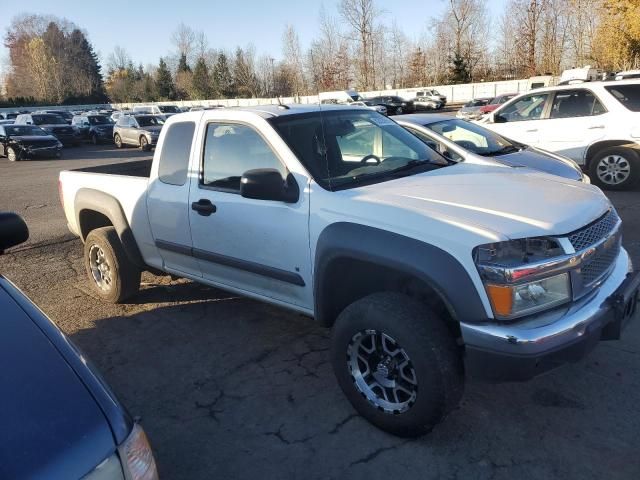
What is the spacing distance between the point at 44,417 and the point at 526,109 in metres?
10.0

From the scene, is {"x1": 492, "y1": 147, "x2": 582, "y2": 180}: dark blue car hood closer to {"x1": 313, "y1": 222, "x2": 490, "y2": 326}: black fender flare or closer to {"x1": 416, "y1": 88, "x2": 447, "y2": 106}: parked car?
{"x1": 313, "y1": 222, "x2": 490, "y2": 326}: black fender flare

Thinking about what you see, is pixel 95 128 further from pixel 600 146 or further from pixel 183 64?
pixel 183 64

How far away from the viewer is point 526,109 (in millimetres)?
9836

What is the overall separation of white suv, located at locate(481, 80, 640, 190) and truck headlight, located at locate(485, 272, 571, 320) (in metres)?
7.30

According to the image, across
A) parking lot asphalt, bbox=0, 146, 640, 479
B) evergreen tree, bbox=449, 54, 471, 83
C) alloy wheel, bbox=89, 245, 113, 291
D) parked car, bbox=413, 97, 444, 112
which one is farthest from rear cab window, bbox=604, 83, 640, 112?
evergreen tree, bbox=449, 54, 471, 83

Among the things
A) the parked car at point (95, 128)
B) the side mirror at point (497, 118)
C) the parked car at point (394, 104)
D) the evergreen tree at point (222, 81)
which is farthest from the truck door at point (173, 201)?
the evergreen tree at point (222, 81)

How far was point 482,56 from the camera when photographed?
5841 centimetres

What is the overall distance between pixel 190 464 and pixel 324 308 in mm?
1148

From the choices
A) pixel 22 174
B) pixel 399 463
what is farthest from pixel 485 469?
pixel 22 174

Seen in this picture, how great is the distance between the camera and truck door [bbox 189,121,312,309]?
10.7 ft

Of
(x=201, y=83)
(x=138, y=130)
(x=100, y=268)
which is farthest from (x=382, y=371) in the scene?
(x=201, y=83)

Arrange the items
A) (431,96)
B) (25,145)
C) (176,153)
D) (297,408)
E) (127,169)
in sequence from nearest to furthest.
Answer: (297,408) → (176,153) → (127,169) → (25,145) → (431,96)

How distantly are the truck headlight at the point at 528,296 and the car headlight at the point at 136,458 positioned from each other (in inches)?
63.4

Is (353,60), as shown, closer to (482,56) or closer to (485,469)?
(482,56)
